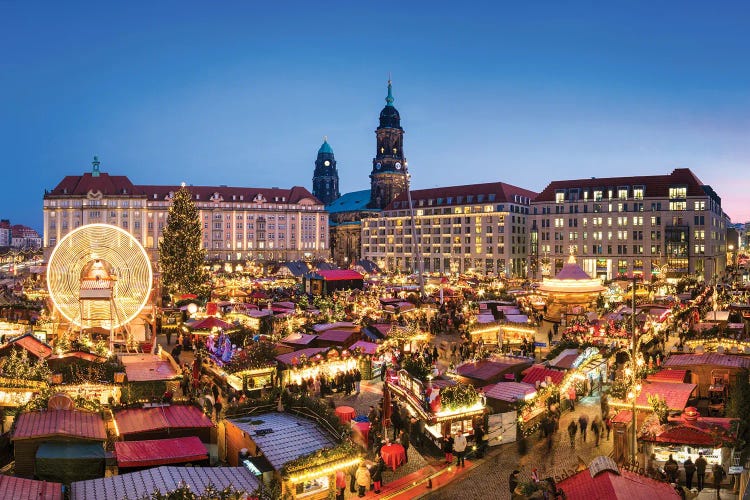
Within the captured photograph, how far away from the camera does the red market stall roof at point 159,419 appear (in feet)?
49.0

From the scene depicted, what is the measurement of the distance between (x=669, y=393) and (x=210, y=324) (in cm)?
2483

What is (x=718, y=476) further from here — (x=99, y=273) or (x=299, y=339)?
(x=99, y=273)

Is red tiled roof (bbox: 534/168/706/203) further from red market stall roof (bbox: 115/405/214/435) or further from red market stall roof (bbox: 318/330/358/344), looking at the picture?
red market stall roof (bbox: 115/405/214/435)

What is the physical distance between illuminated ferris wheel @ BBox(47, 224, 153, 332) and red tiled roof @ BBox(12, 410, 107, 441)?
14198mm

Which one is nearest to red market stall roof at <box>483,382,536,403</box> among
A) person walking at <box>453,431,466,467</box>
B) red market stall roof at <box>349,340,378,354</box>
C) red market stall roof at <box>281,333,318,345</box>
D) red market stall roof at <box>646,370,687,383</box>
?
person walking at <box>453,431,466,467</box>

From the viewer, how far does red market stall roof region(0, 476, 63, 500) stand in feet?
33.9

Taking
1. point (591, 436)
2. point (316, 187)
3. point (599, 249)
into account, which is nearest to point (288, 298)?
point (591, 436)

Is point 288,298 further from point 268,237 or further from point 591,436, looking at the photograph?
point 268,237

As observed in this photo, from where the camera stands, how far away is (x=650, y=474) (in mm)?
13398

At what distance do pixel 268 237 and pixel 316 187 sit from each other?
4963 centimetres

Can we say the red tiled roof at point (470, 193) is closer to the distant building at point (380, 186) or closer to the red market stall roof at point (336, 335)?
the distant building at point (380, 186)

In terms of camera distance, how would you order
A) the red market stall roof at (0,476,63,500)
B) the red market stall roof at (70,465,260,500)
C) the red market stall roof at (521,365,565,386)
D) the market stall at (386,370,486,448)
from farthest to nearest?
the red market stall roof at (521,365,565,386) → the market stall at (386,370,486,448) → the red market stall roof at (70,465,260,500) → the red market stall roof at (0,476,63,500)

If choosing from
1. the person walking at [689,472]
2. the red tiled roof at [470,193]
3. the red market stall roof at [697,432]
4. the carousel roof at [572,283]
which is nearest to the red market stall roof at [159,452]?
the red market stall roof at [697,432]

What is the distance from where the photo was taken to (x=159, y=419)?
15.6m
